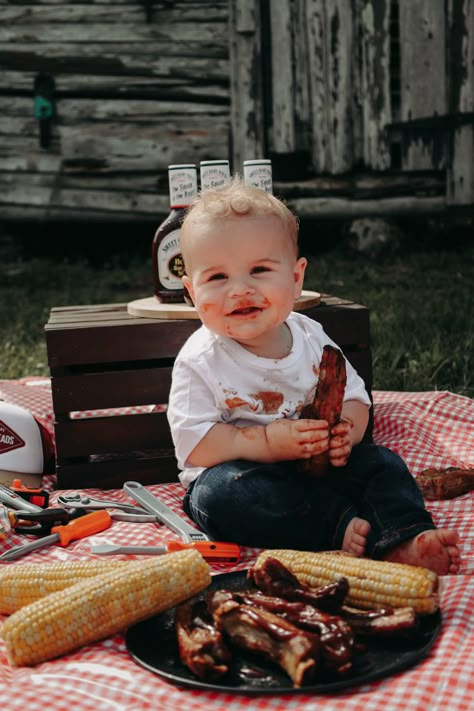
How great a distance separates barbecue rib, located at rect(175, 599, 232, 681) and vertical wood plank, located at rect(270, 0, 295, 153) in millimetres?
5896

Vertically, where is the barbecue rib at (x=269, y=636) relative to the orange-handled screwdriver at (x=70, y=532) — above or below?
above

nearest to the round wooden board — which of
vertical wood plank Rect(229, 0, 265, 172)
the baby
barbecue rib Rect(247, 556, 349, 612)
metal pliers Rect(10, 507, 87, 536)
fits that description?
the baby

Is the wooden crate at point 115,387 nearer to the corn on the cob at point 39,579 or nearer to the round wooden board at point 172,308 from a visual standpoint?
the round wooden board at point 172,308

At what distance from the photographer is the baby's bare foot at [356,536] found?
2.40 m

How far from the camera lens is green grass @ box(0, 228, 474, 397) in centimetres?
436

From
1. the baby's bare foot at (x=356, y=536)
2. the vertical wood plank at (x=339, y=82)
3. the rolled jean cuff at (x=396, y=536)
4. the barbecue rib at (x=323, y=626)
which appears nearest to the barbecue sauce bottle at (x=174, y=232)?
the baby's bare foot at (x=356, y=536)

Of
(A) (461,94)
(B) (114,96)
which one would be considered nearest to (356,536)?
(A) (461,94)

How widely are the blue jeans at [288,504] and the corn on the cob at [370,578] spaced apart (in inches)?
13.4

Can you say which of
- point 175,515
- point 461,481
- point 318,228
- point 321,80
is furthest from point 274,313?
point 318,228

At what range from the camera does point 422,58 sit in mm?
7051

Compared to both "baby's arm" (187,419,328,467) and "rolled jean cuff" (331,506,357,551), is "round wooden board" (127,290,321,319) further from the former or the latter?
"rolled jean cuff" (331,506,357,551)

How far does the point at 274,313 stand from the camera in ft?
8.31

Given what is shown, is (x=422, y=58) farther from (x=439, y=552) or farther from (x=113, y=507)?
(x=439, y=552)

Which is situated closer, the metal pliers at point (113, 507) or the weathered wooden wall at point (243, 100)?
the metal pliers at point (113, 507)
